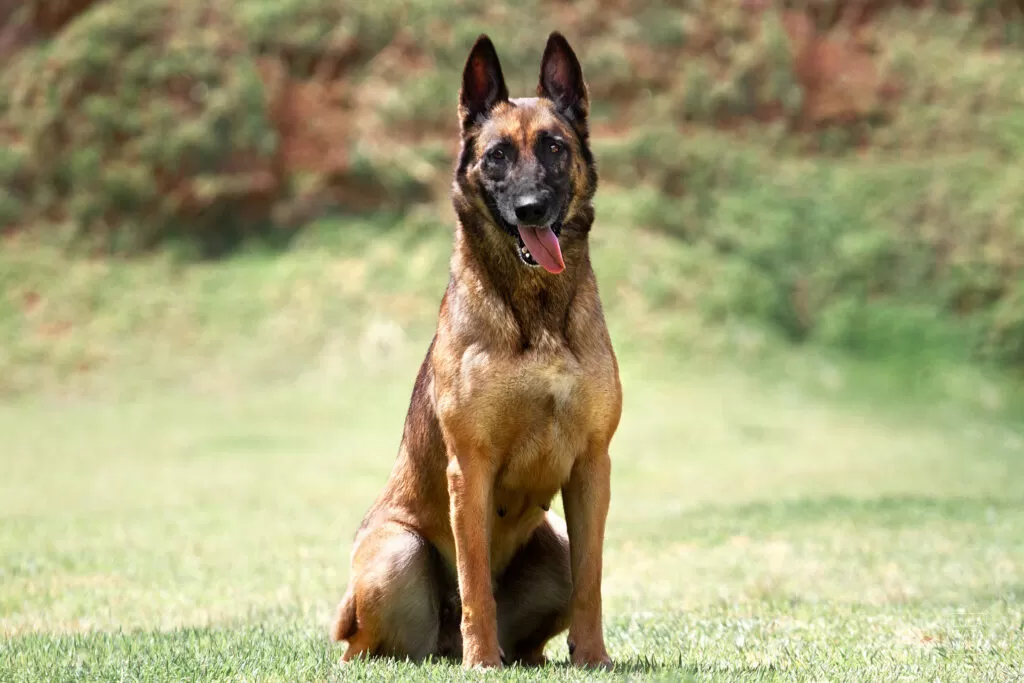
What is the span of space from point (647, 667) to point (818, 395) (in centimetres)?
1619

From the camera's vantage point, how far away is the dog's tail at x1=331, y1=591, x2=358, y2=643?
5609 millimetres

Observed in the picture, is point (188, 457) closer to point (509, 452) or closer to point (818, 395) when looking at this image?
point (818, 395)

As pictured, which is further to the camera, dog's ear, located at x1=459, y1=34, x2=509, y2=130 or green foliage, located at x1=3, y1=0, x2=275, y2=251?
green foliage, located at x1=3, y1=0, x2=275, y2=251

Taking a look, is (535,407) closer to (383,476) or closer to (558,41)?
(558,41)

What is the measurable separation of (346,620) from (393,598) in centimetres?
32

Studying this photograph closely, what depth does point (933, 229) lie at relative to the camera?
2450 centimetres

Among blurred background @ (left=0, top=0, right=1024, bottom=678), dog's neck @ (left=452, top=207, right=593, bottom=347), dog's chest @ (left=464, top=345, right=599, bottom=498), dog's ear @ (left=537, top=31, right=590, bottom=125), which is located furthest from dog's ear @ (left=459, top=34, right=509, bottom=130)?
blurred background @ (left=0, top=0, right=1024, bottom=678)

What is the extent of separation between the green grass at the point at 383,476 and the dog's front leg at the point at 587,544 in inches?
7.9

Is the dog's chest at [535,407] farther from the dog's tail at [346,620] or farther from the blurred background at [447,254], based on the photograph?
the blurred background at [447,254]

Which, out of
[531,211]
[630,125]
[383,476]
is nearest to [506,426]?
[531,211]

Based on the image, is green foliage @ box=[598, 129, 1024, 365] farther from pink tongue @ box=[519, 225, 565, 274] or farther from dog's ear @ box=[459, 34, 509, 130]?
pink tongue @ box=[519, 225, 565, 274]

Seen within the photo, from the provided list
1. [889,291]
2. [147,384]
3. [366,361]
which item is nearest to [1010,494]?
[889,291]

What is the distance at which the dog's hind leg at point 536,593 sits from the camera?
5.71 meters

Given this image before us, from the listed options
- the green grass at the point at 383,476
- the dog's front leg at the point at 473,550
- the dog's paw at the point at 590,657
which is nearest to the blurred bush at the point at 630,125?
the green grass at the point at 383,476
